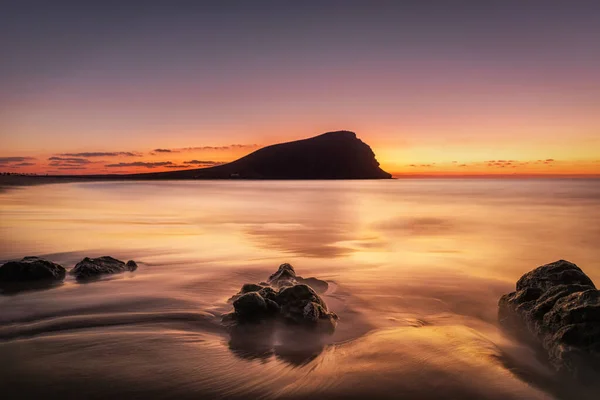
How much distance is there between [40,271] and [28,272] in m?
0.15

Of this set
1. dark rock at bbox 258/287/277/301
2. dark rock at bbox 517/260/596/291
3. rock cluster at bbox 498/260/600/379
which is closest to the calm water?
rock cluster at bbox 498/260/600/379

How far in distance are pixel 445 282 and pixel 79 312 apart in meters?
5.42

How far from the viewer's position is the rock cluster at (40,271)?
6.18m

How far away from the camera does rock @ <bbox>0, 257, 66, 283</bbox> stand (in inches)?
243

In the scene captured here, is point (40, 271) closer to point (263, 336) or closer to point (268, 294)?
point (268, 294)

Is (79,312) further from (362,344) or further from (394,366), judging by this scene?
(394,366)

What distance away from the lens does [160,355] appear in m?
3.77

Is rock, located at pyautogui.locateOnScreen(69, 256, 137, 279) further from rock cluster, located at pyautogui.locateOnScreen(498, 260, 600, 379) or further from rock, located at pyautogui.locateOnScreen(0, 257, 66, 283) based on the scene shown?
rock cluster, located at pyautogui.locateOnScreen(498, 260, 600, 379)

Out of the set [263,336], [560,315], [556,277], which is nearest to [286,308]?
[263,336]

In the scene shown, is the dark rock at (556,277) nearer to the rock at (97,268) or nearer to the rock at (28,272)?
the rock at (97,268)

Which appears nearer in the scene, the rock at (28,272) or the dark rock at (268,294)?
the dark rock at (268,294)

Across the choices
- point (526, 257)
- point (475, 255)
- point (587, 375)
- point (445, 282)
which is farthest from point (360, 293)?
point (526, 257)

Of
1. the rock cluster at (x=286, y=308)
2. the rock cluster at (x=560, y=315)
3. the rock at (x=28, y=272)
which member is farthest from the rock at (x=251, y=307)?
the rock at (x=28, y=272)

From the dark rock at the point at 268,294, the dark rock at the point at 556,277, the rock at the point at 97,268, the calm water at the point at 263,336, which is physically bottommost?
the calm water at the point at 263,336
